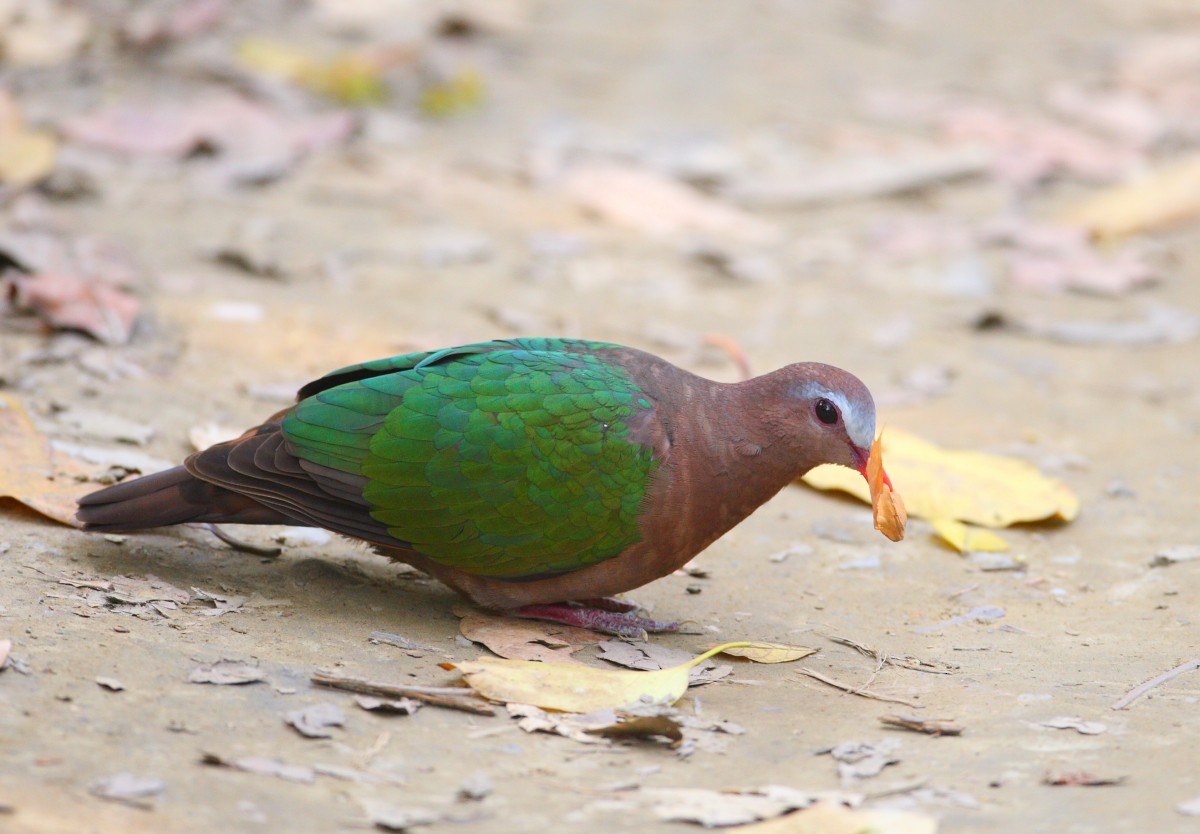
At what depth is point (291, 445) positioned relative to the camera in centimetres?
351

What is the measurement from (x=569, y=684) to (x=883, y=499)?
100 cm

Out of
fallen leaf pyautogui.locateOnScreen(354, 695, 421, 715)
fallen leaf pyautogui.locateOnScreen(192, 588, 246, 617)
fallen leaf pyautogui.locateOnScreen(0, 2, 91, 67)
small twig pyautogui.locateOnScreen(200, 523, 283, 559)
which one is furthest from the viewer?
fallen leaf pyautogui.locateOnScreen(0, 2, 91, 67)

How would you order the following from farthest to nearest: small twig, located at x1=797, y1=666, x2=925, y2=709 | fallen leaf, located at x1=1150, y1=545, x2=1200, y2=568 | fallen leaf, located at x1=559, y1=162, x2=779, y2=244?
1. fallen leaf, located at x1=559, y1=162, x2=779, y2=244
2. fallen leaf, located at x1=1150, y1=545, x2=1200, y2=568
3. small twig, located at x1=797, y1=666, x2=925, y2=709

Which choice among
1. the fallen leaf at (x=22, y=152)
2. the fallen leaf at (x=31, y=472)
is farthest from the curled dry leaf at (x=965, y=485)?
the fallen leaf at (x=22, y=152)

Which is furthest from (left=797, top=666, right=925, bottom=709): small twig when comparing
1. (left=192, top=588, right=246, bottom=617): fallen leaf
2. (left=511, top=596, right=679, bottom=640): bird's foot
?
(left=192, top=588, right=246, bottom=617): fallen leaf

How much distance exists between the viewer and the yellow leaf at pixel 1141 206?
760 centimetres

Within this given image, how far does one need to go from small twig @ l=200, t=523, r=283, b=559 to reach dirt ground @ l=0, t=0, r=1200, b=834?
0.12 ft

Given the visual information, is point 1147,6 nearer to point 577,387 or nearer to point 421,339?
point 421,339

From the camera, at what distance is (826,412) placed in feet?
11.8

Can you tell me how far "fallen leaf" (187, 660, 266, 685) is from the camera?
2932 millimetres

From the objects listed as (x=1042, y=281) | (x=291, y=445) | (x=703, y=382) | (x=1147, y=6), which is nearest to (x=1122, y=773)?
(x=703, y=382)

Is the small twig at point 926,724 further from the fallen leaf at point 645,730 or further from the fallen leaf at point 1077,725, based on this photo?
the fallen leaf at point 645,730

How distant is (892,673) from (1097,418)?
256 centimetres

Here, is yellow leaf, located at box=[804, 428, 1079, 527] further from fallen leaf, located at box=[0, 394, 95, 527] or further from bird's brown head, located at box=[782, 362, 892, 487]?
fallen leaf, located at box=[0, 394, 95, 527]
